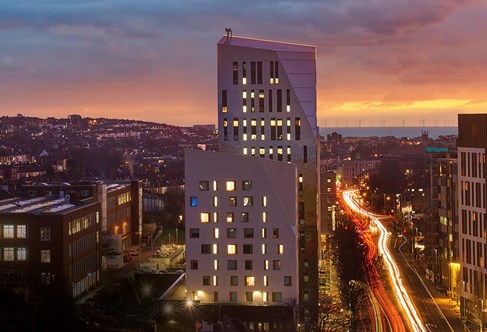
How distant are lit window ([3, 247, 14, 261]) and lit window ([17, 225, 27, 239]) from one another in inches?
32.9

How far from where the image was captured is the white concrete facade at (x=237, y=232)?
129 feet

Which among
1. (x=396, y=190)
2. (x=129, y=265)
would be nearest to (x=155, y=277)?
(x=129, y=265)

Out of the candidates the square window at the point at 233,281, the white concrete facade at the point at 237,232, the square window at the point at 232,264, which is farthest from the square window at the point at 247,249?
the square window at the point at 233,281

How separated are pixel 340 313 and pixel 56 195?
24.9 metres

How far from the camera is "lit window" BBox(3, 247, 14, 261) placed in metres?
42.2

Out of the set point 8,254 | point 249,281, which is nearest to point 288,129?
point 249,281

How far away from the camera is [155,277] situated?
48.5 m

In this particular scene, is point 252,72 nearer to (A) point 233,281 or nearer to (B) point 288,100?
(B) point 288,100

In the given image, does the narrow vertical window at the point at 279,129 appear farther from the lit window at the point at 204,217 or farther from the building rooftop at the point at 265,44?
the lit window at the point at 204,217

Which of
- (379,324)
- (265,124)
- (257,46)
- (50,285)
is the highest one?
(257,46)

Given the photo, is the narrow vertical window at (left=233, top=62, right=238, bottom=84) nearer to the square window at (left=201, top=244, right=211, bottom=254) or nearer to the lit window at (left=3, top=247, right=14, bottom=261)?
the square window at (left=201, top=244, right=211, bottom=254)

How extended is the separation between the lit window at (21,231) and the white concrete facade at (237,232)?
9628mm

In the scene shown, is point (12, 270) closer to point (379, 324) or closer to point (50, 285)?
point (50, 285)

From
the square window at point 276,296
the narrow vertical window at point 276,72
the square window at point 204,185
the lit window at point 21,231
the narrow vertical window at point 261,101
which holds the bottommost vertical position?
the square window at point 276,296
